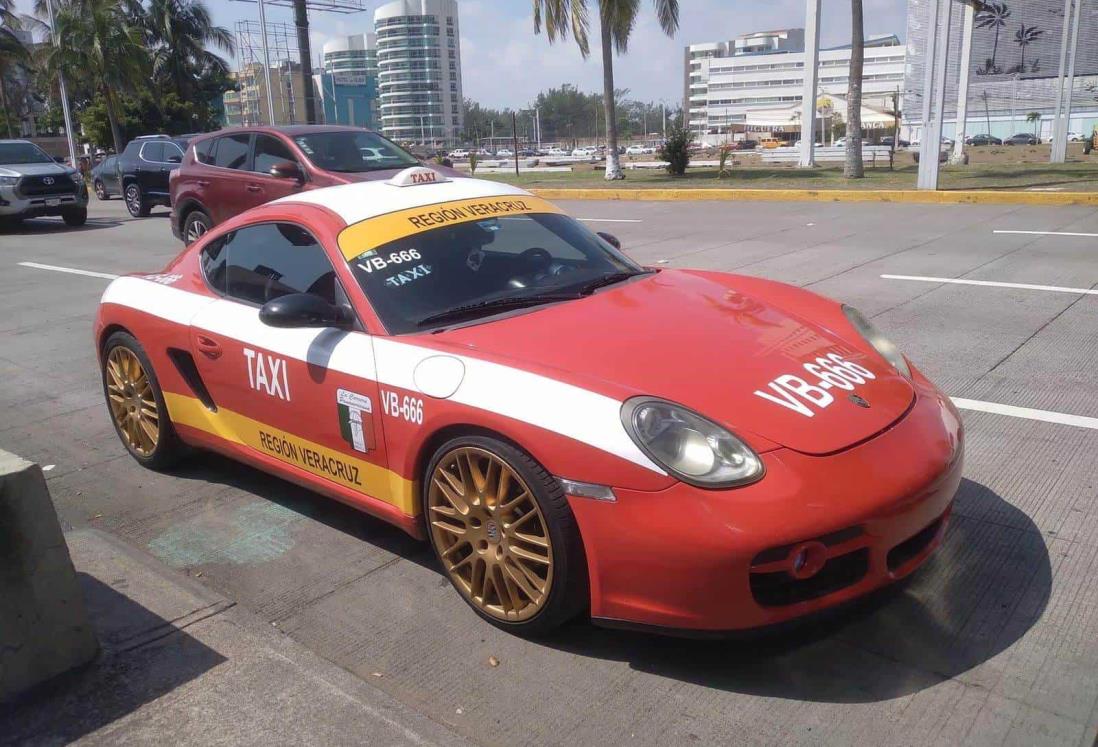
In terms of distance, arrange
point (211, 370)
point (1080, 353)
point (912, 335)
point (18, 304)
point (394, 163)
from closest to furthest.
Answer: point (211, 370) → point (1080, 353) → point (912, 335) → point (18, 304) → point (394, 163)

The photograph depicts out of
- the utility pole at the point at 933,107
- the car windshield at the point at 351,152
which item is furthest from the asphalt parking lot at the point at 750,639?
the utility pole at the point at 933,107

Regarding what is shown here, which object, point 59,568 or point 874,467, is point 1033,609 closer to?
point 874,467

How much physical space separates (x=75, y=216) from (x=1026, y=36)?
8332 cm

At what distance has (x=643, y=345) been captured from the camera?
320cm

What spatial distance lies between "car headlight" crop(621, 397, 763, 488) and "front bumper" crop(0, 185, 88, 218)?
1878 centimetres

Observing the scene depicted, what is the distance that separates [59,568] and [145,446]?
1981 mm

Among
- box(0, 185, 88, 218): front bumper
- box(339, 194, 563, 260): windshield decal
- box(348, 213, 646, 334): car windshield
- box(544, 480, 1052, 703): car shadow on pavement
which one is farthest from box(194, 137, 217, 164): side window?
box(544, 480, 1052, 703): car shadow on pavement

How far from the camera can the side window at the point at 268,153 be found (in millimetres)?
11156

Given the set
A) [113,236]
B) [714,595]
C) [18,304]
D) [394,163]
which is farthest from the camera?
[113,236]

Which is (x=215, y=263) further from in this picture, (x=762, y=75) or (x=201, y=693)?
(x=762, y=75)

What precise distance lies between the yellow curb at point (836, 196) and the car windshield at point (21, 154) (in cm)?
1038

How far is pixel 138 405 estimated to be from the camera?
15.4ft

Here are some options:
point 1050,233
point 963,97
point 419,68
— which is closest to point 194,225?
point 1050,233

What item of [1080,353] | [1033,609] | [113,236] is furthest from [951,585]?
[113,236]
